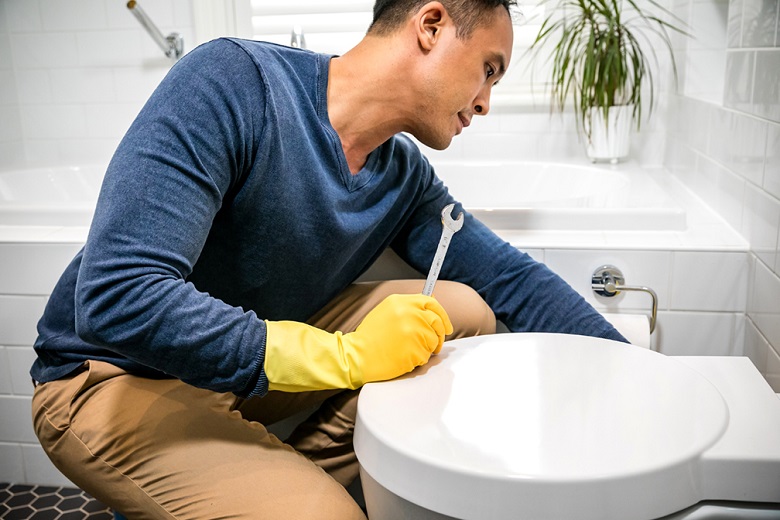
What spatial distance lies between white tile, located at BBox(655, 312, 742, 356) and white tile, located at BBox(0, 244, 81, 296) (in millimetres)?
1108

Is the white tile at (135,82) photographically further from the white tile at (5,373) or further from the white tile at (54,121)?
the white tile at (5,373)

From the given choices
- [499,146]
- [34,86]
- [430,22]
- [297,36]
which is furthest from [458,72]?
[34,86]

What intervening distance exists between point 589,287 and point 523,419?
0.66 meters

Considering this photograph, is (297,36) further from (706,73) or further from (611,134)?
(706,73)

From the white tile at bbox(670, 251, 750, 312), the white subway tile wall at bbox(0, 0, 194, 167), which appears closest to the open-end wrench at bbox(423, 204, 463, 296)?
the white tile at bbox(670, 251, 750, 312)

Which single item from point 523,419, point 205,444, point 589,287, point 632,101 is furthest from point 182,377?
point 632,101

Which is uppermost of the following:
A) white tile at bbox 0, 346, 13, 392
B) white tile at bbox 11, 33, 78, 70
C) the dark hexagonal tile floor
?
white tile at bbox 11, 33, 78, 70

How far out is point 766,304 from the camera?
1.33 meters

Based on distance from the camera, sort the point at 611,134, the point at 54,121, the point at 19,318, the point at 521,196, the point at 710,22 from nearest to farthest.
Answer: the point at 19,318
the point at 710,22
the point at 611,134
the point at 521,196
the point at 54,121

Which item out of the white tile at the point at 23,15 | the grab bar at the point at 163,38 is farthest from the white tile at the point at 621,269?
the white tile at the point at 23,15

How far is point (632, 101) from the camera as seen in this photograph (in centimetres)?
222

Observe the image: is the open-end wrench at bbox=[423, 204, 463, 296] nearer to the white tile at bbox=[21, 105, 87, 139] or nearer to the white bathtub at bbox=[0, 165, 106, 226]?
the white bathtub at bbox=[0, 165, 106, 226]

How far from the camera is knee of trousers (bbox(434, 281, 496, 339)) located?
130 centimetres

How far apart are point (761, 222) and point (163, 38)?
172cm
